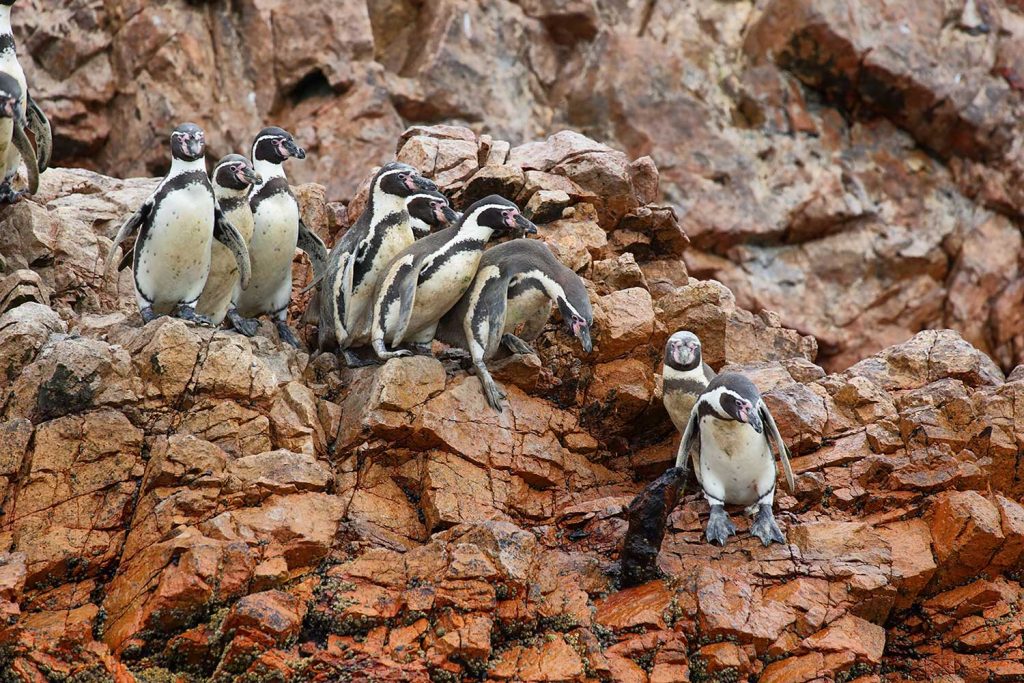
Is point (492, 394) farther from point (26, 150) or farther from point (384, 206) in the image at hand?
point (26, 150)

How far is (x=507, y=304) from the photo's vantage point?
1228 centimetres

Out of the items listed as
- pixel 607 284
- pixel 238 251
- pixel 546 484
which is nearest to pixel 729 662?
pixel 546 484

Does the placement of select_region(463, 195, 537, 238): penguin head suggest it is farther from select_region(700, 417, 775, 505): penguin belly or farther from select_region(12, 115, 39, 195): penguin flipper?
select_region(12, 115, 39, 195): penguin flipper

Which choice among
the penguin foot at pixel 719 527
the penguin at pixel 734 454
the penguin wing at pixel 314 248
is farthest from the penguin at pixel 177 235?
the penguin foot at pixel 719 527

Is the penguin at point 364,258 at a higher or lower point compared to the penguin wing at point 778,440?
lower

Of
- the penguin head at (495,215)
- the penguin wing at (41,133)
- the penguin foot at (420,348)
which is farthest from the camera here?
the penguin wing at (41,133)

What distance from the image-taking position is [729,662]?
9.93 meters

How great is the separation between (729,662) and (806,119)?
14283mm

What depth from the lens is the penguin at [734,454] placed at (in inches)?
435

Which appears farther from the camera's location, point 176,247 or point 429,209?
point 429,209

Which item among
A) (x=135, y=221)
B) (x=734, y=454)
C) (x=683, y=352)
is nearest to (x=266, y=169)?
(x=135, y=221)

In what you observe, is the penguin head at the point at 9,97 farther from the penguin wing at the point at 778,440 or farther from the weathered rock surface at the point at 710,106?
the penguin wing at the point at 778,440

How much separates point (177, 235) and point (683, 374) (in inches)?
174

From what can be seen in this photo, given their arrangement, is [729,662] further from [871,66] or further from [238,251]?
[871,66]
